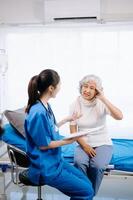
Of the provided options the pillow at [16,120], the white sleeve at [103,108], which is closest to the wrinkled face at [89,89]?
the white sleeve at [103,108]

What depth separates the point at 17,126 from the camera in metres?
2.73

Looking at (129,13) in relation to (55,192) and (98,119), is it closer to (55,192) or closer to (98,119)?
(98,119)

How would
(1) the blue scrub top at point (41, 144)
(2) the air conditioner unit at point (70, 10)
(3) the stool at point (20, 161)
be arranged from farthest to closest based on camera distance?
1. (2) the air conditioner unit at point (70, 10)
2. (3) the stool at point (20, 161)
3. (1) the blue scrub top at point (41, 144)

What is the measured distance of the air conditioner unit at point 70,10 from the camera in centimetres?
343

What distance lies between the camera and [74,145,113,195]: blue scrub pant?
2473mm

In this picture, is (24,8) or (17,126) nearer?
(17,126)

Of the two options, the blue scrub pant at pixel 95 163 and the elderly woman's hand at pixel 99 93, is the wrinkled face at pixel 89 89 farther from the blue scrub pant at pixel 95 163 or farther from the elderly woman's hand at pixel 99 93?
the blue scrub pant at pixel 95 163

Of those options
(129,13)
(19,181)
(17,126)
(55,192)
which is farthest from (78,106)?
(129,13)

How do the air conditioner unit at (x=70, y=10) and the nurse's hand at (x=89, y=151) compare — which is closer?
the nurse's hand at (x=89, y=151)

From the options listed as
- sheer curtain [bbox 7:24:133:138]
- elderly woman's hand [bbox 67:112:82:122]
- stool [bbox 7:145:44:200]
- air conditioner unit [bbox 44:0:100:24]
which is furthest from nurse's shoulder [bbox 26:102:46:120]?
air conditioner unit [bbox 44:0:100:24]

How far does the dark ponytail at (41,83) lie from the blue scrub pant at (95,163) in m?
0.69

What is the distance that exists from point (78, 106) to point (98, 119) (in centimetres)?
22

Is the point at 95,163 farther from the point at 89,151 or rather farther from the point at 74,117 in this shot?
the point at 74,117

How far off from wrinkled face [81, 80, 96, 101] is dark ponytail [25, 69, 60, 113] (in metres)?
0.54
